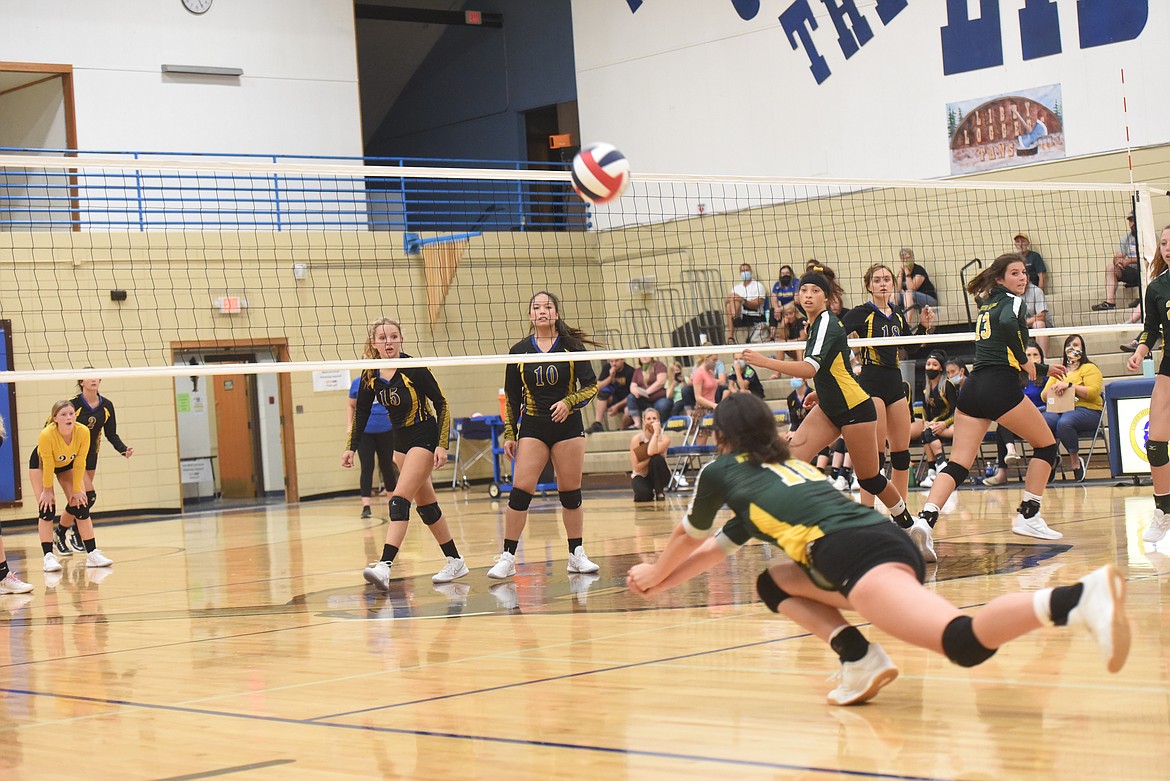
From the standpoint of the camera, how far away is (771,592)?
162 inches

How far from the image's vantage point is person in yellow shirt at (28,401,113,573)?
10.3m

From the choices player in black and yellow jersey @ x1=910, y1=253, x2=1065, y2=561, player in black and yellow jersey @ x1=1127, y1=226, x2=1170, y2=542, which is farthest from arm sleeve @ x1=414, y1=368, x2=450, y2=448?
player in black and yellow jersey @ x1=1127, y1=226, x2=1170, y2=542

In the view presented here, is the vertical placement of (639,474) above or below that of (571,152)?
below

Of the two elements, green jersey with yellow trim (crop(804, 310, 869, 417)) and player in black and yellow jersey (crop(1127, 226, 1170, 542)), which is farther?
player in black and yellow jersey (crop(1127, 226, 1170, 542))

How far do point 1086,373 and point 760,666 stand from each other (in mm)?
9101

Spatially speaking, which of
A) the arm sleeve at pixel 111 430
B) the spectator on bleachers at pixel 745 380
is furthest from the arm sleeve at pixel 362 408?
the spectator on bleachers at pixel 745 380

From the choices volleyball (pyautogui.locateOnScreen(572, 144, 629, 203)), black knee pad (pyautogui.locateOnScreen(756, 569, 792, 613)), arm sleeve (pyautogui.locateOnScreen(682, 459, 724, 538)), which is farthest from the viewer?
volleyball (pyautogui.locateOnScreen(572, 144, 629, 203))

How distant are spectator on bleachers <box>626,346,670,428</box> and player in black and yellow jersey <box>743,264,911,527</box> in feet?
32.9

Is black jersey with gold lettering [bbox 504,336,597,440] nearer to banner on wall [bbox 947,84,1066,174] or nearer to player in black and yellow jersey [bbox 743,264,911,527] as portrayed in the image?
player in black and yellow jersey [bbox 743,264,911,527]

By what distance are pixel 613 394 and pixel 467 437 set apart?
2.22 meters

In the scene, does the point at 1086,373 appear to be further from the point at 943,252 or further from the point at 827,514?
the point at 827,514

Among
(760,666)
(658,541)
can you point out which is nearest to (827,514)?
(760,666)

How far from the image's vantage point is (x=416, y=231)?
2083 cm

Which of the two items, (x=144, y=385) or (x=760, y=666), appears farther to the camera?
(x=144, y=385)
